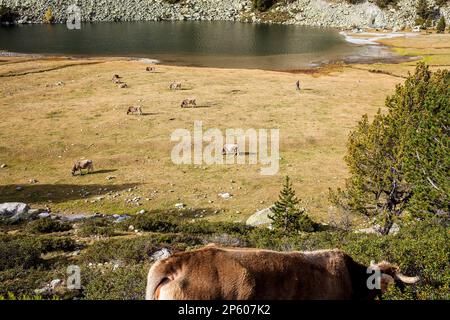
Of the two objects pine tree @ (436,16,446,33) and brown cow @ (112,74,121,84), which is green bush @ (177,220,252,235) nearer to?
brown cow @ (112,74,121,84)

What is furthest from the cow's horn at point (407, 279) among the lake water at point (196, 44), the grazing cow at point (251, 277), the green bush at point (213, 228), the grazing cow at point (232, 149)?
the lake water at point (196, 44)

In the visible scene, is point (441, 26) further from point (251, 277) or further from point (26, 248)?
point (251, 277)

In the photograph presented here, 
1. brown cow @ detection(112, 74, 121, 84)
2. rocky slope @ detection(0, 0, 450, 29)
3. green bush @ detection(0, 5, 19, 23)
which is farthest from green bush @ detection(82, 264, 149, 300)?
green bush @ detection(0, 5, 19, 23)

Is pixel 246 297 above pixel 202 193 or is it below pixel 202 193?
above

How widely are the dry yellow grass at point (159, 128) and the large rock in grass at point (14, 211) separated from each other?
110 inches

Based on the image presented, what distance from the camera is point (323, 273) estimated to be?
936cm

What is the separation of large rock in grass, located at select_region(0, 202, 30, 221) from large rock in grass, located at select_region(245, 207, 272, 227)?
15656mm

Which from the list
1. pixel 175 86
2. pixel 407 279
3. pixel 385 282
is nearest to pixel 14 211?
pixel 385 282

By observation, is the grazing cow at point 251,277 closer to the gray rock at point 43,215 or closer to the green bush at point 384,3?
the gray rock at point 43,215

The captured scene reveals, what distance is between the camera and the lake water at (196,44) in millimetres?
104500

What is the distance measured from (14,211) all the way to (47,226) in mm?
5235
